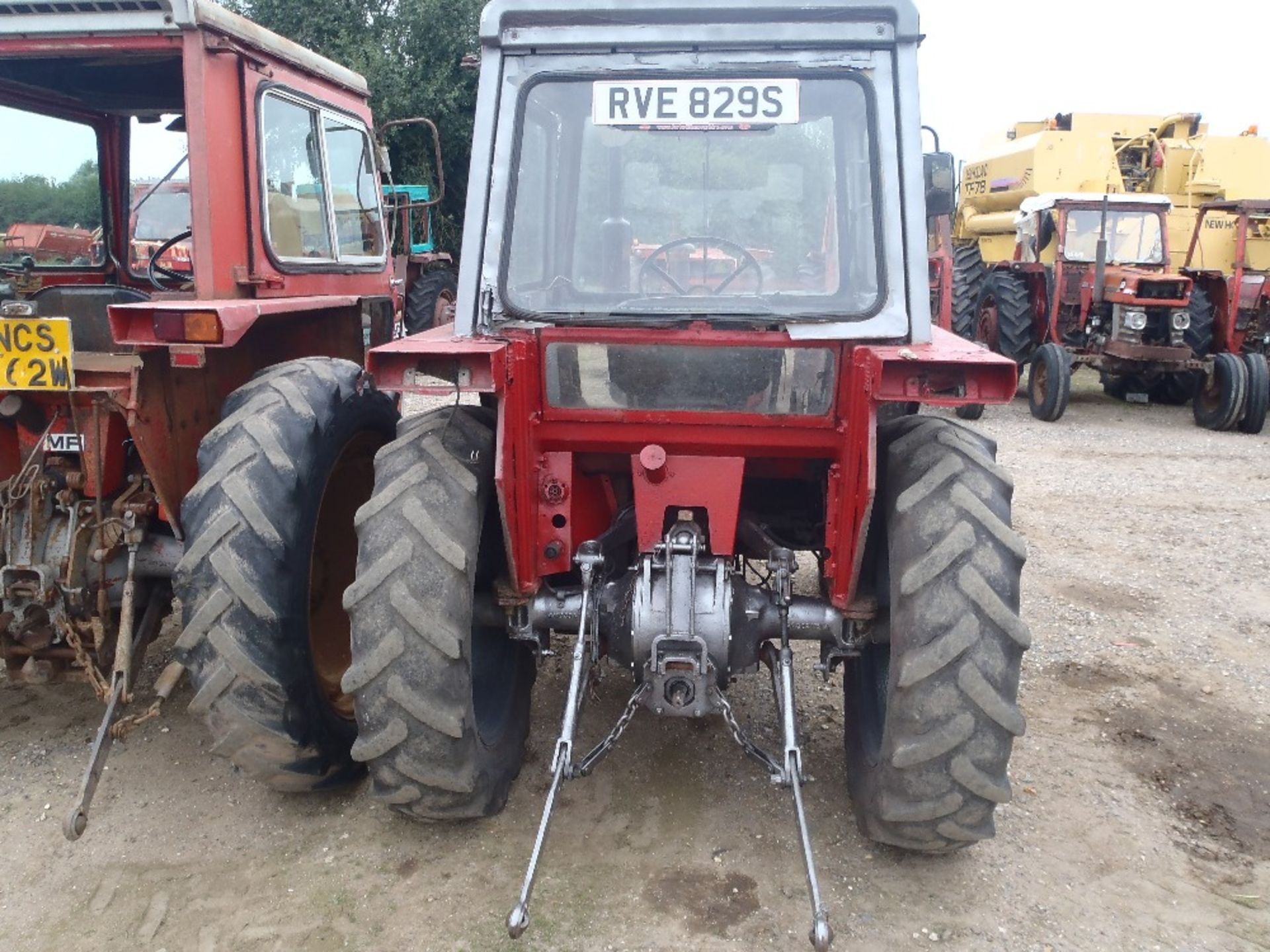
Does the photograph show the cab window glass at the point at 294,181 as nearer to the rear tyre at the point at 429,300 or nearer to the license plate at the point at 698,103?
the license plate at the point at 698,103

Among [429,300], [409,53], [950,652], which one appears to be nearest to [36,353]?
[950,652]

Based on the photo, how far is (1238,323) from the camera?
34.7 ft

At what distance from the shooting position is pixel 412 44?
51.8ft

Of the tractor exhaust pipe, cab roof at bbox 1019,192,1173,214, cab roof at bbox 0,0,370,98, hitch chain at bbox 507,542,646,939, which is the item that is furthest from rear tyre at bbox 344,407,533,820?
cab roof at bbox 1019,192,1173,214

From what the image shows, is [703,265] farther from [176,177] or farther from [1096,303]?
[1096,303]

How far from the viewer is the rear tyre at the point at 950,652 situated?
254 centimetres

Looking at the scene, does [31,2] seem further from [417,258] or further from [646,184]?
[417,258]

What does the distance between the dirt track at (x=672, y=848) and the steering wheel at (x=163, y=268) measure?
1.68 m

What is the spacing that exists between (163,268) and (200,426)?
139cm

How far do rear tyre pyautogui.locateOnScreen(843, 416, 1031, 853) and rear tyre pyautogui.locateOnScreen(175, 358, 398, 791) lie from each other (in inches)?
65.9

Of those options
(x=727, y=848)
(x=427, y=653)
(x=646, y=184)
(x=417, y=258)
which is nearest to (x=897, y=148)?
(x=646, y=184)

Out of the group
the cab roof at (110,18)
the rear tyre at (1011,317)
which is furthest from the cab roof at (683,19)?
the rear tyre at (1011,317)

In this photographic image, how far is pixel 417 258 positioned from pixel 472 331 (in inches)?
367

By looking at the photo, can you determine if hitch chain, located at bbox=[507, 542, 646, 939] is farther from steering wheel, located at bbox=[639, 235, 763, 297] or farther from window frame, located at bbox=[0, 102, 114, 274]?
window frame, located at bbox=[0, 102, 114, 274]
